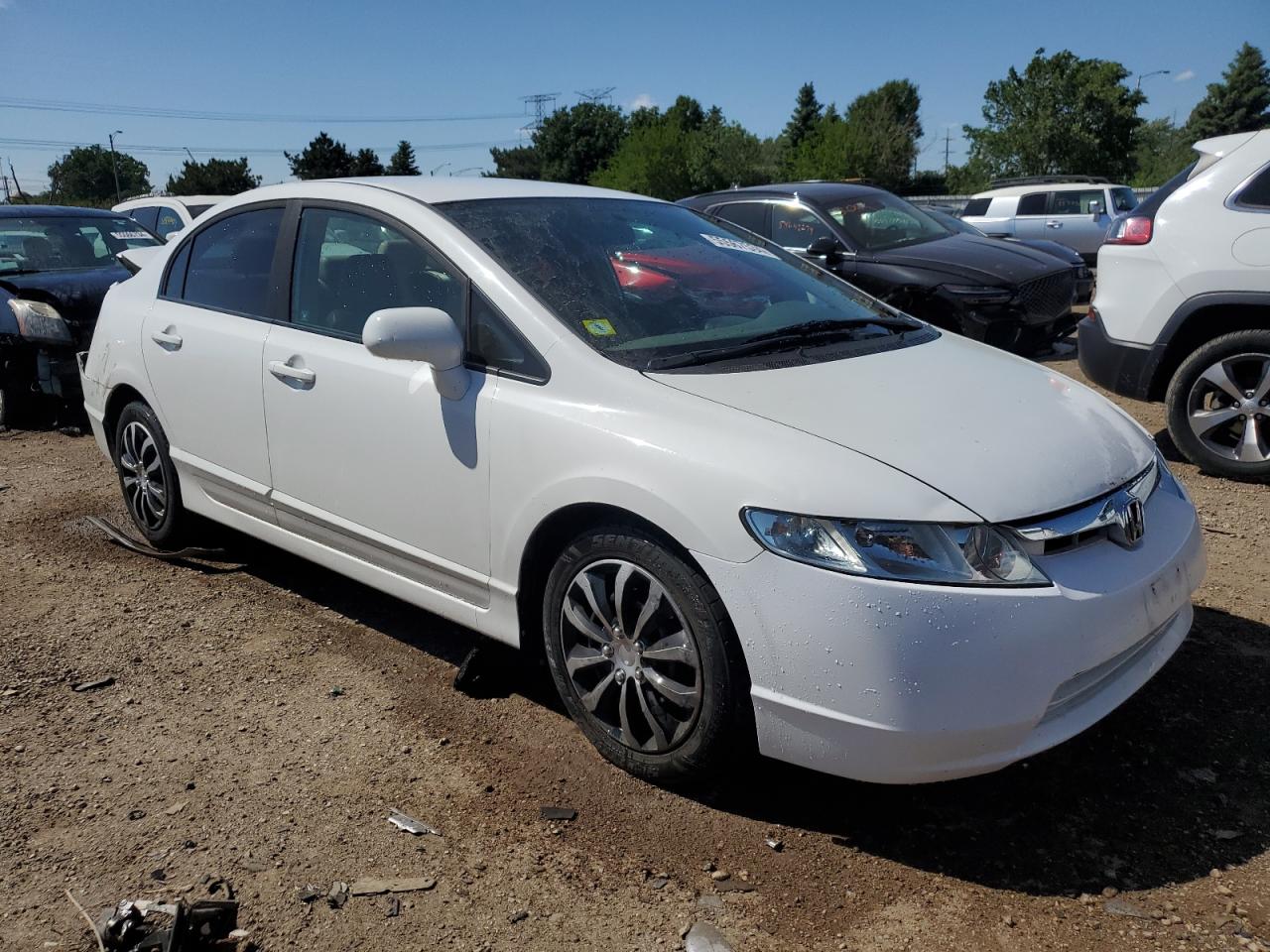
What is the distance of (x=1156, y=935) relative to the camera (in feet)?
7.62

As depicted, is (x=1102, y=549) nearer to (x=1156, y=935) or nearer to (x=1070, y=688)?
(x=1070, y=688)

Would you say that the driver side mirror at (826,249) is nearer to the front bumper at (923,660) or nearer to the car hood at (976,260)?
the car hood at (976,260)

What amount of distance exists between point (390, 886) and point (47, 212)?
8054 millimetres

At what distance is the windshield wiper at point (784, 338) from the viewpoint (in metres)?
3.03

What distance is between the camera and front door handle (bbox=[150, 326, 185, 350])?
14.1ft

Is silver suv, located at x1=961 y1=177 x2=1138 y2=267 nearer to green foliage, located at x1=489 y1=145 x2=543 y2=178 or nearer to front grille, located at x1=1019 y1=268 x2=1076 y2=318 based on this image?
front grille, located at x1=1019 y1=268 x2=1076 y2=318

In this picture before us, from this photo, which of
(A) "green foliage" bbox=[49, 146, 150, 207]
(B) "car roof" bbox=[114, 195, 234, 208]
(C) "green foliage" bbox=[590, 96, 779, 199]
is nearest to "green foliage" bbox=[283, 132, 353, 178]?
(C) "green foliage" bbox=[590, 96, 779, 199]

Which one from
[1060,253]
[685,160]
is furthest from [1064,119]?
[1060,253]

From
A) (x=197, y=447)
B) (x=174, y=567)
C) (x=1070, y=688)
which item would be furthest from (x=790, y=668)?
(x=174, y=567)

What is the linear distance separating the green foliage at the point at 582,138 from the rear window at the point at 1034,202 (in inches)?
3046

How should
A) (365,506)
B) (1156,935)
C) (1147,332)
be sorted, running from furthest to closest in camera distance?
(1147,332), (365,506), (1156,935)

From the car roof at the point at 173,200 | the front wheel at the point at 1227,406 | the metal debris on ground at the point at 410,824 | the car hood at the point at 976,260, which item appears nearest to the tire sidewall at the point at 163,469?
the metal debris on ground at the point at 410,824

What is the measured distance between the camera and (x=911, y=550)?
2.41 m

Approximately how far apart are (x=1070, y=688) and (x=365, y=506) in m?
2.24
